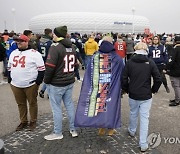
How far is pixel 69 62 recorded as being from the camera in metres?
4.64

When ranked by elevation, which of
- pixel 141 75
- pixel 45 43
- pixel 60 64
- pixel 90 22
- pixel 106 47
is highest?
pixel 90 22

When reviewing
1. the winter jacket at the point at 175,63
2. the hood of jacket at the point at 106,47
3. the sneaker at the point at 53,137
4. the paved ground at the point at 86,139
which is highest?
the hood of jacket at the point at 106,47

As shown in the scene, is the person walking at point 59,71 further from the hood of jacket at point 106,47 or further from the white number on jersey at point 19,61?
the white number on jersey at point 19,61

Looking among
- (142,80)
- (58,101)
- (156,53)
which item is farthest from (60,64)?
(156,53)

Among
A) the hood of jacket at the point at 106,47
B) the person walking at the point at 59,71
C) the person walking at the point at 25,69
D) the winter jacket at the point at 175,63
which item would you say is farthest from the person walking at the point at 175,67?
the person walking at the point at 25,69

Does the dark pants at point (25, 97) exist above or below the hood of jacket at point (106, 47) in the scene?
below

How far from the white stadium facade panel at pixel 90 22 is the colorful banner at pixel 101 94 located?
8239 cm

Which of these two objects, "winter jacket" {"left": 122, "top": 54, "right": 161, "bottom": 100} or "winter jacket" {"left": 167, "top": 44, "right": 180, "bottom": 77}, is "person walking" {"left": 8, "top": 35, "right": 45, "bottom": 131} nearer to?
"winter jacket" {"left": 122, "top": 54, "right": 161, "bottom": 100}

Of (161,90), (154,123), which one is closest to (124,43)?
(161,90)

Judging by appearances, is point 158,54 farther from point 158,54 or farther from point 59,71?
point 59,71

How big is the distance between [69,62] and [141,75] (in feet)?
4.05

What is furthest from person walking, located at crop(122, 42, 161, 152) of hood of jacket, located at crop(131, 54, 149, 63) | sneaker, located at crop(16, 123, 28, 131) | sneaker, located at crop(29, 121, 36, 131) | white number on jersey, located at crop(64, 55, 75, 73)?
sneaker, located at crop(16, 123, 28, 131)

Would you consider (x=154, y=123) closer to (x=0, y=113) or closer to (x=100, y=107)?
(x=100, y=107)

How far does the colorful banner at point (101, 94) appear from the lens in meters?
4.56
